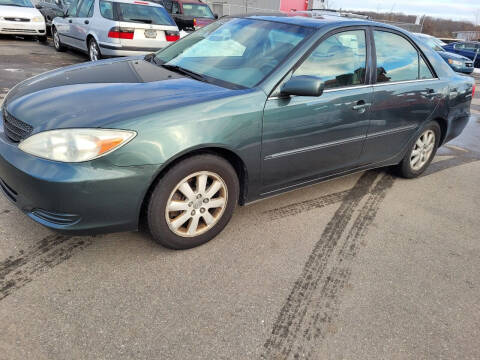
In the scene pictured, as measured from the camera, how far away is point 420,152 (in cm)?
441

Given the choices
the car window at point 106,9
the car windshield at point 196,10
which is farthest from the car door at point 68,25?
the car windshield at point 196,10

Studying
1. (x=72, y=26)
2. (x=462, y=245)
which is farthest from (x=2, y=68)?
(x=462, y=245)

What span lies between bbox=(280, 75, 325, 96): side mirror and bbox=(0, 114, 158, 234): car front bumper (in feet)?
3.57

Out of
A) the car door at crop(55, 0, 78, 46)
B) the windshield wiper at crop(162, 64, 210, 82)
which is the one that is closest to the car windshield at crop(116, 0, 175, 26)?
the car door at crop(55, 0, 78, 46)

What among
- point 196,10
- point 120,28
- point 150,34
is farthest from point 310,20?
point 196,10

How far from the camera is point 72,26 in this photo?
928 cm

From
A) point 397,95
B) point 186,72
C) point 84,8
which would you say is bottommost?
point 397,95

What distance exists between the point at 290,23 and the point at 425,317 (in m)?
2.40

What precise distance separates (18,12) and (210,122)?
35.6 feet

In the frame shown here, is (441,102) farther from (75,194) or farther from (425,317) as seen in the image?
(75,194)

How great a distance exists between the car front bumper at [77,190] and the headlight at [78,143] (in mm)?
43

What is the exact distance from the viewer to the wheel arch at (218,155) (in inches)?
98.2

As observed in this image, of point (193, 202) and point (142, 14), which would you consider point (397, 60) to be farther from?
point (142, 14)

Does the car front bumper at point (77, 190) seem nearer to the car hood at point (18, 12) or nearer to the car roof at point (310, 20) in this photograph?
the car roof at point (310, 20)
